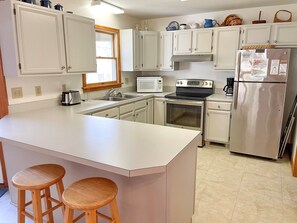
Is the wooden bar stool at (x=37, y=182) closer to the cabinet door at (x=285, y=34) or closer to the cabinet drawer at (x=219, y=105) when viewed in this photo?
the cabinet drawer at (x=219, y=105)

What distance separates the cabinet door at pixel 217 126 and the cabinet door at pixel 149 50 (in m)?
1.50

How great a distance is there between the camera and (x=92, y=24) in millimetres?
3014

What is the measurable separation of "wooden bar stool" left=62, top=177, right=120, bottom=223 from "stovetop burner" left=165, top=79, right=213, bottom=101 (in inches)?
110

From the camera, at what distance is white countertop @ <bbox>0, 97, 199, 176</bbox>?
49.3 inches

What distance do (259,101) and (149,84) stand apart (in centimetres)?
205

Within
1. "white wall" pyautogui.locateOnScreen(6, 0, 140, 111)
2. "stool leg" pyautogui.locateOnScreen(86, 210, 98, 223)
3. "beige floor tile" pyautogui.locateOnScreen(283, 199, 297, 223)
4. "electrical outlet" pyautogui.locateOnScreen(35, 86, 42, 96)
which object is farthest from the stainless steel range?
"stool leg" pyautogui.locateOnScreen(86, 210, 98, 223)

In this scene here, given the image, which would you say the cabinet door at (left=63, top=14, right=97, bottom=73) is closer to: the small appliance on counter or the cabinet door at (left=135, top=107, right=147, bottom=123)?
the small appliance on counter

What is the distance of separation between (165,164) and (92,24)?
2492 mm

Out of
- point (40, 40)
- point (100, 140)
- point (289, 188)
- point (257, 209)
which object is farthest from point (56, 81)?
point (289, 188)

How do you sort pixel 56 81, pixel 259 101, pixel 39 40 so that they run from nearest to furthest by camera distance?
pixel 39 40 < pixel 56 81 < pixel 259 101

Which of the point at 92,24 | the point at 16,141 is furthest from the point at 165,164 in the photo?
the point at 92,24

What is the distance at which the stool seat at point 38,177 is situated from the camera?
4.74 feet

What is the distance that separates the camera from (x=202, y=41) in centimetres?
393

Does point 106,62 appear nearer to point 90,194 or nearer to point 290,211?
point 90,194
